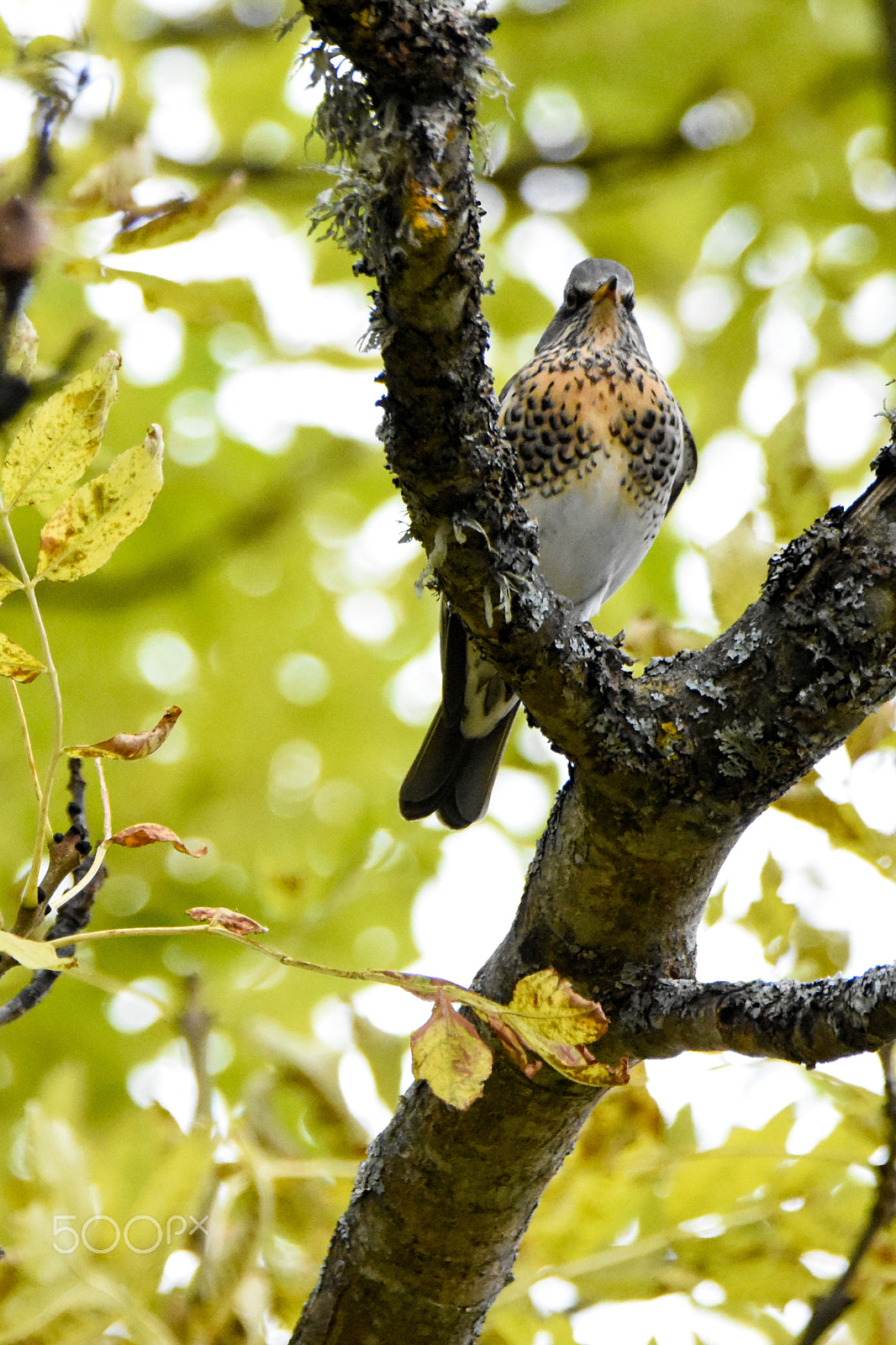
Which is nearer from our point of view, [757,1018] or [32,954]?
[32,954]

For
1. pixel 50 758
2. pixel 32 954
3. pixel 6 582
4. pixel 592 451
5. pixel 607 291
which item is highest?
pixel 607 291

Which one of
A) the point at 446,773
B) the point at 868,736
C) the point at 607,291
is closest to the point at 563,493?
the point at 607,291

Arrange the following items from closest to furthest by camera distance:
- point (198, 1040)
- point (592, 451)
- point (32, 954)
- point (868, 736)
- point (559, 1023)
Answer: point (32, 954) < point (559, 1023) < point (868, 736) < point (198, 1040) < point (592, 451)

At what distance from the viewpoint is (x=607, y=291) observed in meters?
3.59

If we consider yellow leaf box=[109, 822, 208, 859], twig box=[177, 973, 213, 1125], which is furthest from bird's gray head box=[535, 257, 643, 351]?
yellow leaf box=[109, 822, 208, 859]

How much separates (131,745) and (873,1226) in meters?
1.54

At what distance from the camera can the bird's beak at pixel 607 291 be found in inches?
141

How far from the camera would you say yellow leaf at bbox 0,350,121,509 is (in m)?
1.24

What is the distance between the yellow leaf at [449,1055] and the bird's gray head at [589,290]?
279 cm

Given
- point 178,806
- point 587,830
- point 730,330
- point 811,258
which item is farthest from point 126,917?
point 811,258

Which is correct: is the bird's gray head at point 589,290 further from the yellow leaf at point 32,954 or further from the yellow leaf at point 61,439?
the yellow leaf at point 32,954

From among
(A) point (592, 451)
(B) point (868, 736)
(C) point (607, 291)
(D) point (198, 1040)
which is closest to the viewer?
(B) point (868, 736)

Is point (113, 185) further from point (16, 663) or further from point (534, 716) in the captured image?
point (534, 716)

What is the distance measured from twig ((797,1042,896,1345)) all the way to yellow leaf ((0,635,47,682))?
149cm
